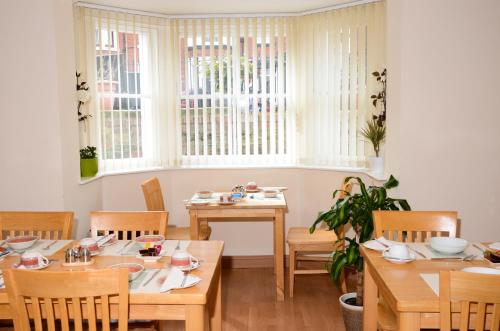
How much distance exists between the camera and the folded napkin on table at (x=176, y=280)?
189 centimetres

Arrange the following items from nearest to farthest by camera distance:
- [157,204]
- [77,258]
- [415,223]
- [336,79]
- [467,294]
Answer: [467,294]
[77,258]
[415,223]
[157,204]
[336,79]

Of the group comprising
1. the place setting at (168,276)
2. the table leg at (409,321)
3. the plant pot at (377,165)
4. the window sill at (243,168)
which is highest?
the plant pot at (377,165)

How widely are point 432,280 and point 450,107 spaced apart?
194 centimetres

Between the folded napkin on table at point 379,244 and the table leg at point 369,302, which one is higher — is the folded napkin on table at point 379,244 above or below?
above

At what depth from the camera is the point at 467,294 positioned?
1608 mm

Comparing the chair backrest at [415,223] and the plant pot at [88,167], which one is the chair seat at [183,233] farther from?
the chair backrest at [415,223]

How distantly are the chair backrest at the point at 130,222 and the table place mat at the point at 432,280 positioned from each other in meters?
1.39

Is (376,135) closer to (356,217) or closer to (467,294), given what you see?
(356,217)

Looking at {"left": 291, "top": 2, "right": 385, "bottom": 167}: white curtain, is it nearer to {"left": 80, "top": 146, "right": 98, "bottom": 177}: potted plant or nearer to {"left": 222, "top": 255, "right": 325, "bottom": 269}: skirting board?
{"left": 222, "top": 255, "right": 325, "bottom": 269}: skirting board

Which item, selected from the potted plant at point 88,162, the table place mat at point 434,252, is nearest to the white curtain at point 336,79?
the potted plant at point 88,162

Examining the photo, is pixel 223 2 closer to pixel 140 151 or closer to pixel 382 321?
pixel 140 151

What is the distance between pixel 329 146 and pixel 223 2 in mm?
1657

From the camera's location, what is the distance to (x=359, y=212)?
3.24m

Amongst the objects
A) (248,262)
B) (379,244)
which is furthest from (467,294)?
(248,262)
